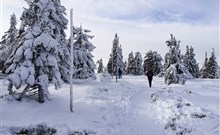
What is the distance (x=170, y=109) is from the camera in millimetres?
16000

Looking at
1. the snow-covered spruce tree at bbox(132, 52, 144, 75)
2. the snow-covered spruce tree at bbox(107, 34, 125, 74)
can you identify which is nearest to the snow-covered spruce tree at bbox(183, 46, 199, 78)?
the snow-covered spruce tree at bbox(107, 34, 125, 74)

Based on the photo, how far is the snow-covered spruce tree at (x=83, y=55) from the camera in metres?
33.3

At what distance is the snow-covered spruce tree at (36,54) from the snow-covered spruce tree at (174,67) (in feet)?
A: 69.0

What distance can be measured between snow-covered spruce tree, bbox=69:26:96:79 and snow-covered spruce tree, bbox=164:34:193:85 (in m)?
9.01

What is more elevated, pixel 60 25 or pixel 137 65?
pixel 60 25

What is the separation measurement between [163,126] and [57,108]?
5.69m

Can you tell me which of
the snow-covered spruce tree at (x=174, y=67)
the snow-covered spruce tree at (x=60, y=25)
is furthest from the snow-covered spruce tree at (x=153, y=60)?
the snow-covered spruce tree at (x=60, y=25)

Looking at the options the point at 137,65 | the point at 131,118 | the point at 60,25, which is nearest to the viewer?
the point at 131,118

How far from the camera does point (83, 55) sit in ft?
110

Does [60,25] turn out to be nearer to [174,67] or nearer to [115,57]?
[174,67]

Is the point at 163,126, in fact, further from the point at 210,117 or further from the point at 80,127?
the point at 80,127

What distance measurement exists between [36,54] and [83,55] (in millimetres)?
16843

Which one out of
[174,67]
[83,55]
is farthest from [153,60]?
[83,55]

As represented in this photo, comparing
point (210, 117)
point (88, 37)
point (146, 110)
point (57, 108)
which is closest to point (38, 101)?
point (57, 108)
